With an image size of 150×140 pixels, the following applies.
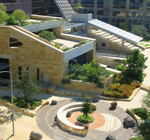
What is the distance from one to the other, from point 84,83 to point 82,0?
71.8 meters

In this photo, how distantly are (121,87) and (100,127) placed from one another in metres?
13.0

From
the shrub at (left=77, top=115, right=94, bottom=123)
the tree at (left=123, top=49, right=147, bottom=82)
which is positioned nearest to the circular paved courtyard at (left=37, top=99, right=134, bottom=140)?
the shrub at (left=77, top=115, right=94, bottom=123)

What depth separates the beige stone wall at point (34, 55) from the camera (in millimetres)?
45562

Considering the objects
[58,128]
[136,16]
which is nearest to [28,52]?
[58,128]

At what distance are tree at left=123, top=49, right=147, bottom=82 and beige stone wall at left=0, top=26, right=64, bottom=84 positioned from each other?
504 inches

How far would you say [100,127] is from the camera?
116 ft

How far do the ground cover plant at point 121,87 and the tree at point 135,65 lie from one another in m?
1.36

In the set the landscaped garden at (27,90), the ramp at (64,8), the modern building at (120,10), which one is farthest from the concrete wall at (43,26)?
the modern building at (120,10)

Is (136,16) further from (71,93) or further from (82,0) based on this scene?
(71,93)

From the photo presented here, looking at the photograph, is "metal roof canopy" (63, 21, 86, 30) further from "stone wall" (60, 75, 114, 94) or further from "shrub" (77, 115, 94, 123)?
"shrub" (77, 115, 94, 123)

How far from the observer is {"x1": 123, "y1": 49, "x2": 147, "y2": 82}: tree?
4978 centimetres

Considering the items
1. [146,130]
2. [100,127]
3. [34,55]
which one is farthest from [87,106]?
[34,55]

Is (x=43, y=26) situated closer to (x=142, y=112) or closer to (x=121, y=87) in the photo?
(x=121, y=87)

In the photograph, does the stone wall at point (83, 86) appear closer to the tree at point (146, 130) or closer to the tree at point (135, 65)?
the tree at point (135, 65)
